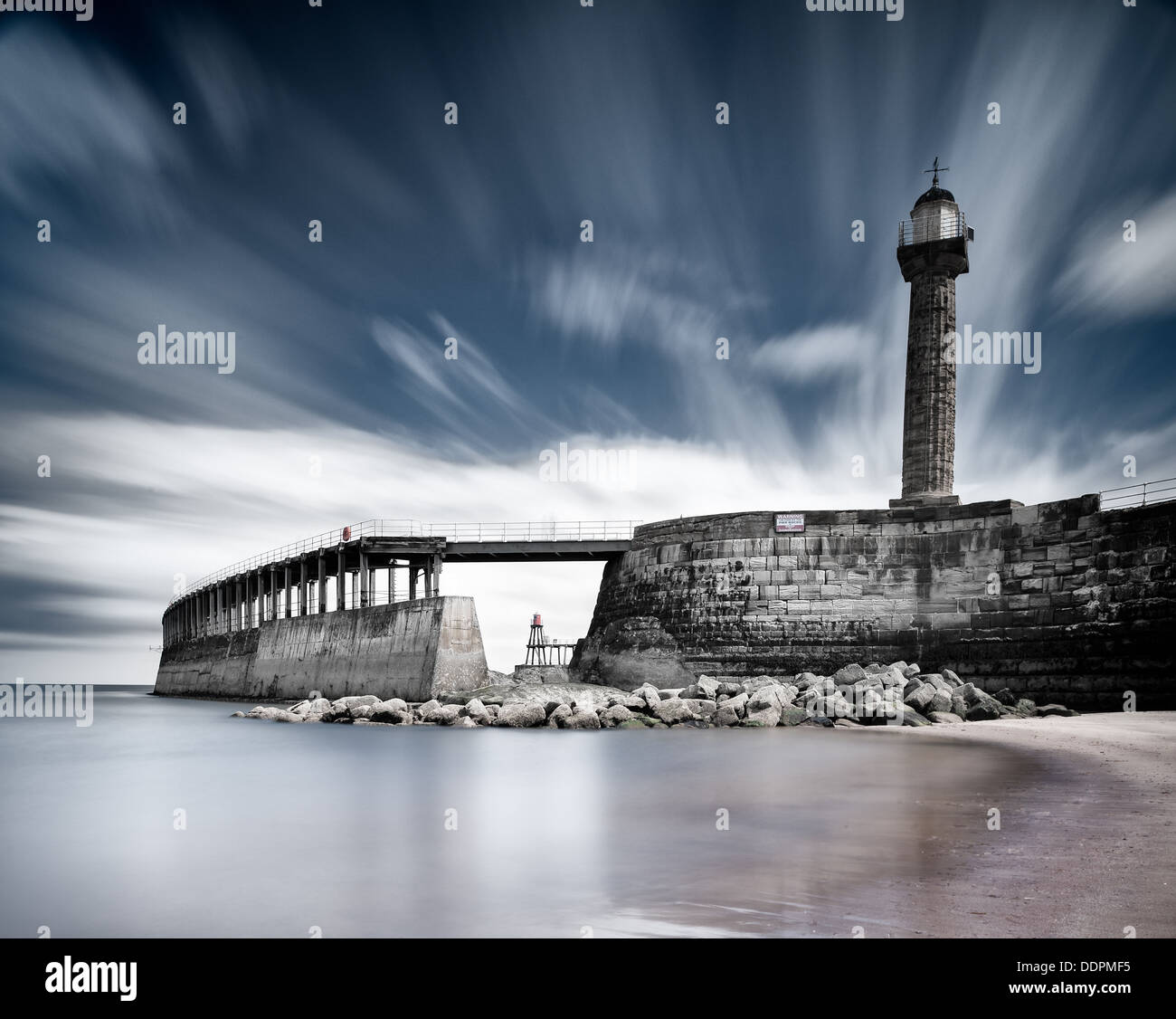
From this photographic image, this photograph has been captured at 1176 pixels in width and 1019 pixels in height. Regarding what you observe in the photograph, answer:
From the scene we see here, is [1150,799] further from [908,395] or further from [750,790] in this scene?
[908,395]

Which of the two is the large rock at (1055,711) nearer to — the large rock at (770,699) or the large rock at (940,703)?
the large rock at (940,703)

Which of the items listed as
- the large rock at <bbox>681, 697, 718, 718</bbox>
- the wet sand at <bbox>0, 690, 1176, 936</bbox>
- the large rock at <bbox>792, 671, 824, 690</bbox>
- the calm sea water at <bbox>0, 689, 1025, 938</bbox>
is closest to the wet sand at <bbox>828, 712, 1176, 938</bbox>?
the wet sand at <bbox>0, 690, 1176, 936</bbox>

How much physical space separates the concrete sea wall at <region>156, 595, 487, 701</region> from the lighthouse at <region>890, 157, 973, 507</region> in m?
13.9

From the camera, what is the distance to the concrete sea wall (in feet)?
78.3

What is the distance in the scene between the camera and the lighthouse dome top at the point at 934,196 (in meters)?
28.4

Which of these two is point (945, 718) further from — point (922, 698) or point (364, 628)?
point (364, 628)

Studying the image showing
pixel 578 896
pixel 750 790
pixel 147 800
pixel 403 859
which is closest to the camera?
pixel 578 896

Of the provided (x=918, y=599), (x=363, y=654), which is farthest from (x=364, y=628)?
(x=918, y=599)

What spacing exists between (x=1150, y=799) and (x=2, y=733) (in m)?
30.8

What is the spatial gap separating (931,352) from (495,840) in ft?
76.9

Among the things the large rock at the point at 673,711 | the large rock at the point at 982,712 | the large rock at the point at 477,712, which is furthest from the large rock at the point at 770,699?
the large rock at the point at 477,712

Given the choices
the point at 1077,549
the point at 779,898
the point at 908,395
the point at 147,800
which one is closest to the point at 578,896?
the point at 779,898

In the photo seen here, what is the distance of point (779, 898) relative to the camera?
16.1 ft

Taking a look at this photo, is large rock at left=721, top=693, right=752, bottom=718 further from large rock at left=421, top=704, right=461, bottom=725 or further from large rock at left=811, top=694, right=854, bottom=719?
large rock at left=421, top=704, right=461, bottom=725
